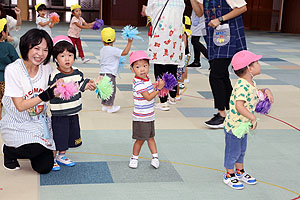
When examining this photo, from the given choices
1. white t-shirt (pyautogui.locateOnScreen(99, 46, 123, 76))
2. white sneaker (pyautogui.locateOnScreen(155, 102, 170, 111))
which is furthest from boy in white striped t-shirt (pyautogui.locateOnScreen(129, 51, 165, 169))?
white sneaker (pyautogui.locateOnScreen(155, 102, 170, 111))

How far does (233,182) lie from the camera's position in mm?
4199

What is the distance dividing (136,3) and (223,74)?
1939 cm

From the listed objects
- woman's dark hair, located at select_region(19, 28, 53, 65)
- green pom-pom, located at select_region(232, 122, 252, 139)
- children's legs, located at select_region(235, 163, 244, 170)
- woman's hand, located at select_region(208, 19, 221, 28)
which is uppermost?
woman's hand, located at select_region(208, 19, 221, 28)

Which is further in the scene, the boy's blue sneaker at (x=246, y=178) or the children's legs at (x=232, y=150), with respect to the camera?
the boy's blue sneaker at (x=246, y=178)

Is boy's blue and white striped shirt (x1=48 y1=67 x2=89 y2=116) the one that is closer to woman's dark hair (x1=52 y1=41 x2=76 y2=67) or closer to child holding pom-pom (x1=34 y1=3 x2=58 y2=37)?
woman's dark hair (x1=52 y1=41 x2=76 y2=67)

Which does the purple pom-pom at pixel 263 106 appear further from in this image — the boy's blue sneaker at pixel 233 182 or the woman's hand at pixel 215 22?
the woman's hand at pixel 215 22

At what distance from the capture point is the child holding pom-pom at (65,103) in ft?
14.2

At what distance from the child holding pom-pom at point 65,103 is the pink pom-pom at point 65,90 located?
109 millimetres

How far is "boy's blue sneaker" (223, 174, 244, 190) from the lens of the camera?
13.7 feet

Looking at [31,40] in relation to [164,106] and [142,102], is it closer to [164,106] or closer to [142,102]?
[142,102]

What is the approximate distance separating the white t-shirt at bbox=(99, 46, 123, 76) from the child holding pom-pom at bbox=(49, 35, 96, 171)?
7.11ft

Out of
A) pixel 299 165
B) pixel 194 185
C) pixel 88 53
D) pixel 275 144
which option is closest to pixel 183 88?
pixel 275 144

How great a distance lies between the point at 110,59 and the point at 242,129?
3087mm

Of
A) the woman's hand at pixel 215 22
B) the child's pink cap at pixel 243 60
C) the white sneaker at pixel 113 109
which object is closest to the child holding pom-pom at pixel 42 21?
the white sneaker at pixel 113 109
